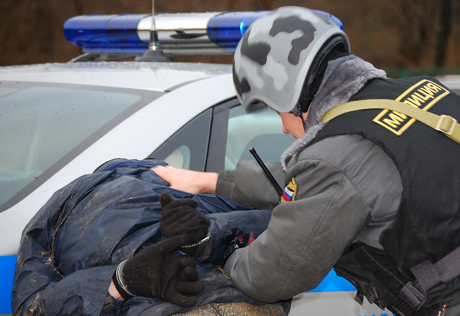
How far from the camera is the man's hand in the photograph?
1575 millimetres

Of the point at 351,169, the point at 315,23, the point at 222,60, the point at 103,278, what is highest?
the point at 315,23

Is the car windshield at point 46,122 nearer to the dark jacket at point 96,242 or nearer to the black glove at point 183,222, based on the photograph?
the dark jacket at point 96,242

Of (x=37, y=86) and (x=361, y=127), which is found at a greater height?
(x=361, y=127)

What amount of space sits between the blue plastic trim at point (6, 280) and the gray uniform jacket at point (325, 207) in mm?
684

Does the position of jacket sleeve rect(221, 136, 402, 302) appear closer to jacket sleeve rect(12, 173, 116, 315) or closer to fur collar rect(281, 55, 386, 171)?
fur collar rect(281, 55, 386, 171)

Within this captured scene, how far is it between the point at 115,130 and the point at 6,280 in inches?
24.2

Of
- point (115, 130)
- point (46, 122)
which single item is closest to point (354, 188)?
point (115, 130)

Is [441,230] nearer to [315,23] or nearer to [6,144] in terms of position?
[315,23]

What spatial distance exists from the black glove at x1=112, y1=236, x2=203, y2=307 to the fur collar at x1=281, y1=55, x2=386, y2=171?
1.35ft

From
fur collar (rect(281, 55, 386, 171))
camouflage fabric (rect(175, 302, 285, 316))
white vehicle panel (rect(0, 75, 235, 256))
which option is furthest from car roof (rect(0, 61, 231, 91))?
camouflage fabric (rect(175, 302, 285, 316))

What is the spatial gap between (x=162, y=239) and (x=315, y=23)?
2.49 feet

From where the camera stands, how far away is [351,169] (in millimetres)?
1045

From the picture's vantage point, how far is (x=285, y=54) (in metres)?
1.29

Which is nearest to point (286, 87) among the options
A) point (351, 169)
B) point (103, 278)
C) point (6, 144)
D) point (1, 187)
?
point (351, 169)
